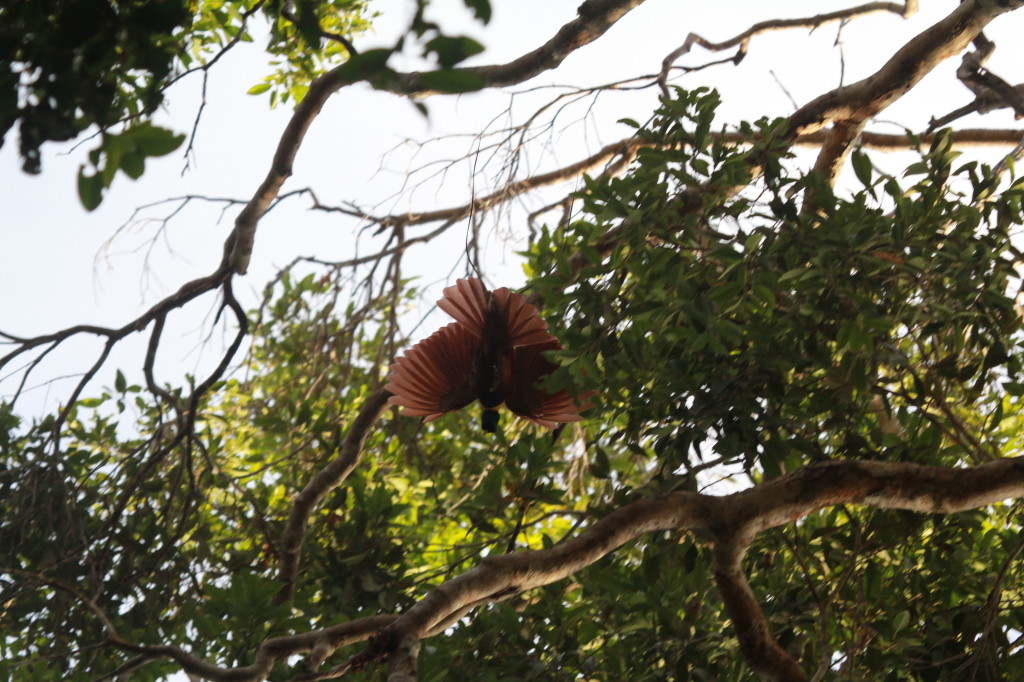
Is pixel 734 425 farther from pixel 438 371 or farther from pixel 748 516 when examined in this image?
pixel 438 371

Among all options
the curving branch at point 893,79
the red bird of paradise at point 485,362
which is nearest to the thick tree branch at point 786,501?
the red bird of paradise at point 485,362

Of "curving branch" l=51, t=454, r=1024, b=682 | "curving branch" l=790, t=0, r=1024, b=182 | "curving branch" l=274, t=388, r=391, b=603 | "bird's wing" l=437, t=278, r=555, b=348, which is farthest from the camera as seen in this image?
"curving branch" l=274, t=388, r=391, b=603

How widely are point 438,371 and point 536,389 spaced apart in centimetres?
18

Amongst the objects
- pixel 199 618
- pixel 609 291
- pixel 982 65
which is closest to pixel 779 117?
pixel 609 291

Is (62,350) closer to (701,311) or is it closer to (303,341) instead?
(303,341)

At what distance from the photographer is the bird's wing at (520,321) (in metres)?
1.72

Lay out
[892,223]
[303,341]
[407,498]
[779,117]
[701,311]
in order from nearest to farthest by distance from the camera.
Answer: [701,311]
[892,223]
[779,117]
[407,498]
[303,341]

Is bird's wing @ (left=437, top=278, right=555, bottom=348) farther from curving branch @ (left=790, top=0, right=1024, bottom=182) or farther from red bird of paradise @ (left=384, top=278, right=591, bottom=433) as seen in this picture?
curving branch @ (left=790, top=0, right=1024, bottom=182)

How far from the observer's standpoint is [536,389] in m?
1.75

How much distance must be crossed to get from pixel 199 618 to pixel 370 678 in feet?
1.23

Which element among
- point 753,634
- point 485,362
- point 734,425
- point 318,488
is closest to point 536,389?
point 485,362

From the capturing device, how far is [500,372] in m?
1.76

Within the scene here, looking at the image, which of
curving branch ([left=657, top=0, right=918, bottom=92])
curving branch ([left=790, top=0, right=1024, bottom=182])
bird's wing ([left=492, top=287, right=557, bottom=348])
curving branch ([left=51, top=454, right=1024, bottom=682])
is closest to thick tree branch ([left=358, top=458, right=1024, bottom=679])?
curving branch ([left=51, top=454, right=1024, bottom=682])

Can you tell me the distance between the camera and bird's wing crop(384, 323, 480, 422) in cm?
175
